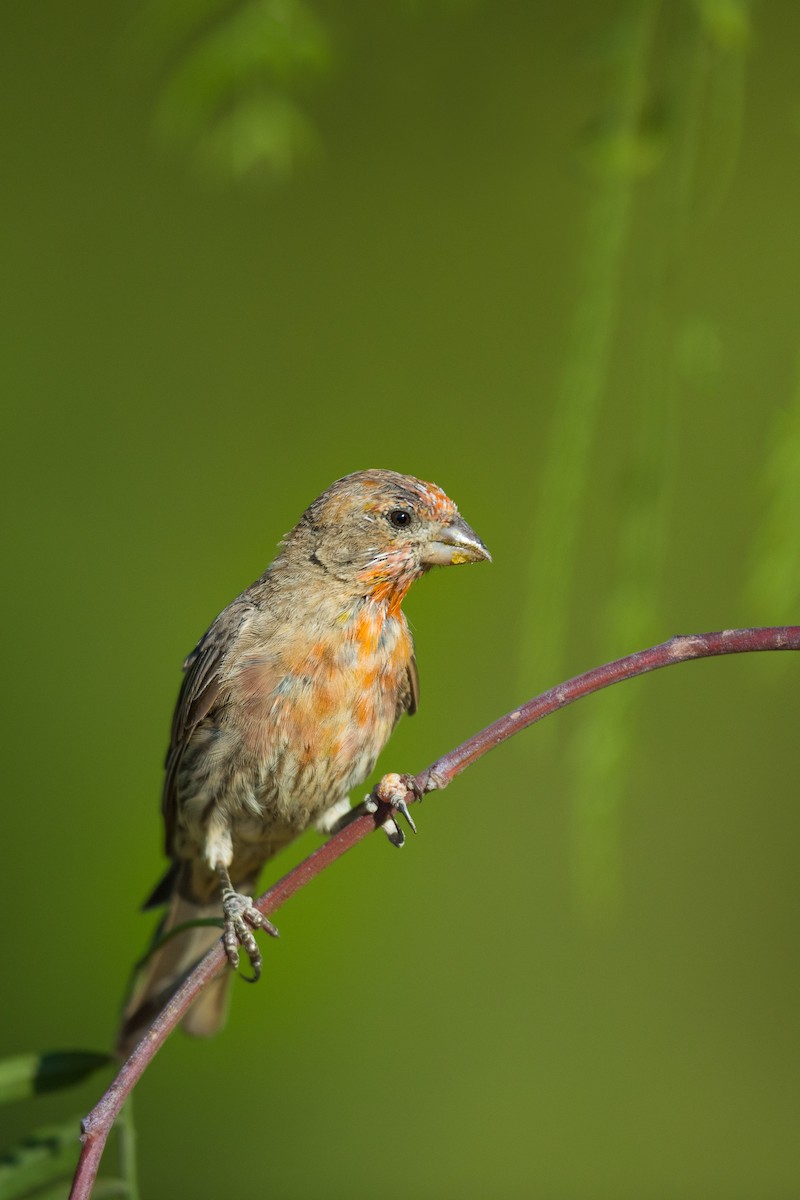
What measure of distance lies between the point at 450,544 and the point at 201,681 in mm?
640

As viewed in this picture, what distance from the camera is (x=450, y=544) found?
97.6 inches

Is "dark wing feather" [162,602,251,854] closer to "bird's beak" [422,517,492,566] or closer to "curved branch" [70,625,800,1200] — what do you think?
"bird's beak" [422,517,492,566]

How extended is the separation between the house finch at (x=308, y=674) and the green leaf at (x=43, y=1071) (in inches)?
18.6

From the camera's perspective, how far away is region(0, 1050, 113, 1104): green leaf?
73.8 inches

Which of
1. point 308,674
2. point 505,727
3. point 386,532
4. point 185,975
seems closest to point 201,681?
point 308,674

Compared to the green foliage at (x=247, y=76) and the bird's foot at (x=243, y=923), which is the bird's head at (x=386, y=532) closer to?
the bird's foot at (x=243, y=923)

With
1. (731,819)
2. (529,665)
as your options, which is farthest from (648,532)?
(731,819)

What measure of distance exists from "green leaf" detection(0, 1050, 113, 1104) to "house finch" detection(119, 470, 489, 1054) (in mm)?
473

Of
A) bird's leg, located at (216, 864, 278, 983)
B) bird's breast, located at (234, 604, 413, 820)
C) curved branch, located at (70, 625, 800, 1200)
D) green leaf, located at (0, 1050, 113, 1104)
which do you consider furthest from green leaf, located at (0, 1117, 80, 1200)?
bird's breast, located at (234, 604, 413, 820)

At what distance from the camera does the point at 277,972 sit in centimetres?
377

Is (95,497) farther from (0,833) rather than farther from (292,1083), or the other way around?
(292,1083)

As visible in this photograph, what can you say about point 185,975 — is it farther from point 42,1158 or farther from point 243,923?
point 42,1158

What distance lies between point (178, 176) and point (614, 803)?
284 cm

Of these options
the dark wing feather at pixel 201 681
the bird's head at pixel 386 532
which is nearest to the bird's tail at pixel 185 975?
the dark wing feather at pixel 201 681
